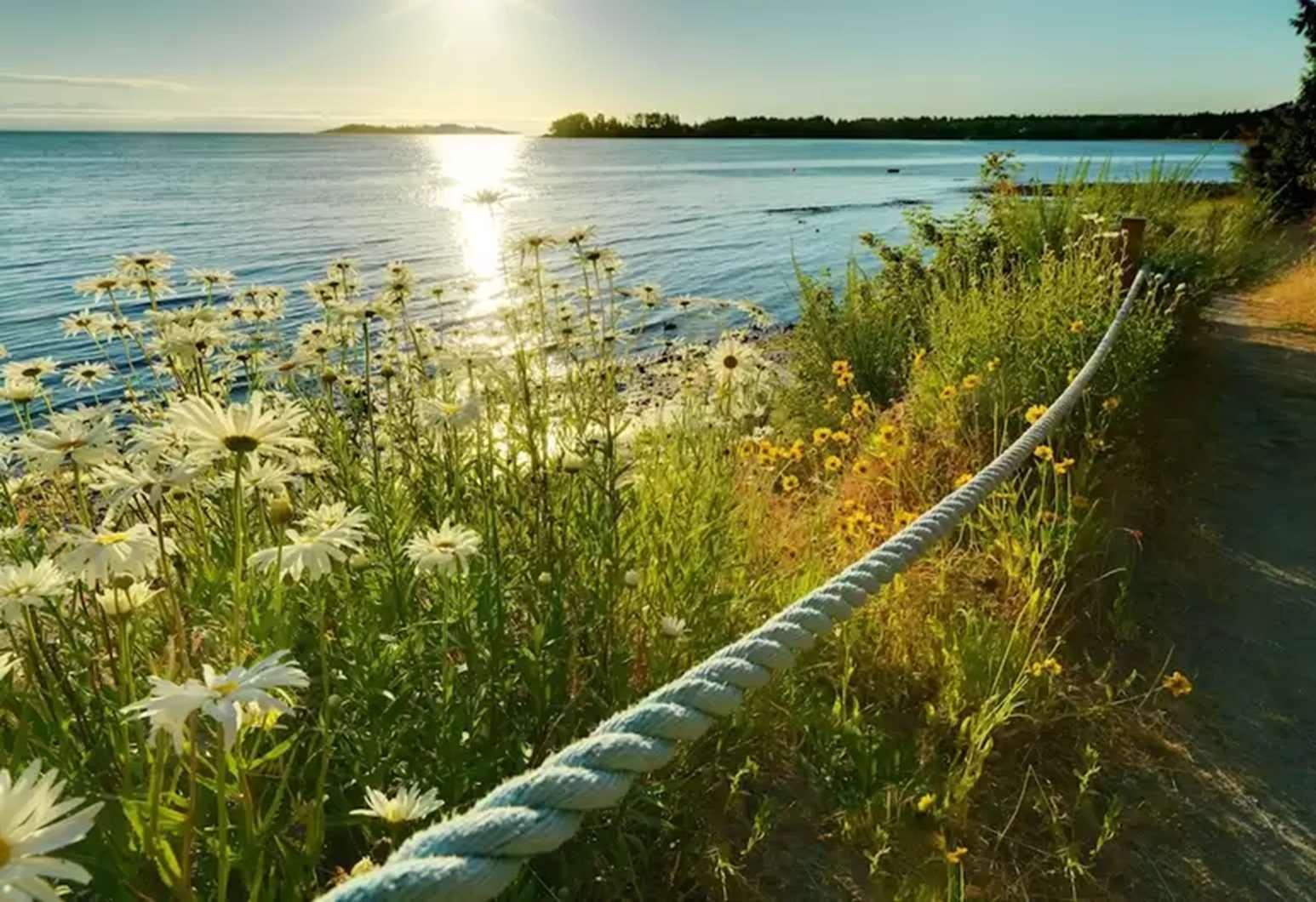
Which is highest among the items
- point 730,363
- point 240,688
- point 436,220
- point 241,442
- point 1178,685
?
point 241,442

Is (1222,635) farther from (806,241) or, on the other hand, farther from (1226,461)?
(806,241)

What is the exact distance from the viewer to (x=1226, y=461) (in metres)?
4.38

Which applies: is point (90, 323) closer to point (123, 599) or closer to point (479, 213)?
point (123, 599)

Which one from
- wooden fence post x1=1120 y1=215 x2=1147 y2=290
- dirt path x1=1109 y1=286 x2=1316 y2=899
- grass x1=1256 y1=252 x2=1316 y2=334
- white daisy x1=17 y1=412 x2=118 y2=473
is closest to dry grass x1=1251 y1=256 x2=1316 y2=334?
grass x1=1256 y1=252 x2=1316 y2=334

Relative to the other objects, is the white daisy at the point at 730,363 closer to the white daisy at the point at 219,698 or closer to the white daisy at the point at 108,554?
the white daisy at the point at 108,554

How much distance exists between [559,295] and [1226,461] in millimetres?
3302

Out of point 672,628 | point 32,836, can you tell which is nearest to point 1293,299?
point 672,628

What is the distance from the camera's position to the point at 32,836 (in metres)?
0.73

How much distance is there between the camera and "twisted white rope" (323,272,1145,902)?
74 cm

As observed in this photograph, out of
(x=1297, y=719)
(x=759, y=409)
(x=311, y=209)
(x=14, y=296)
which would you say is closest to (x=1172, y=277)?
(x=759, y=409)

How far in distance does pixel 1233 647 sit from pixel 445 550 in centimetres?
259

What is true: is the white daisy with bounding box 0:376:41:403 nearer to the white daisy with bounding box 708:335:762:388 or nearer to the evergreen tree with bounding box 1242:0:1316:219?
the white daisy with bounding box 708:335:762:388

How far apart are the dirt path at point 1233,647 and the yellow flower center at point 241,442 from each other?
200 centimetres

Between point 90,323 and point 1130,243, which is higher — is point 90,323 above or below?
above
